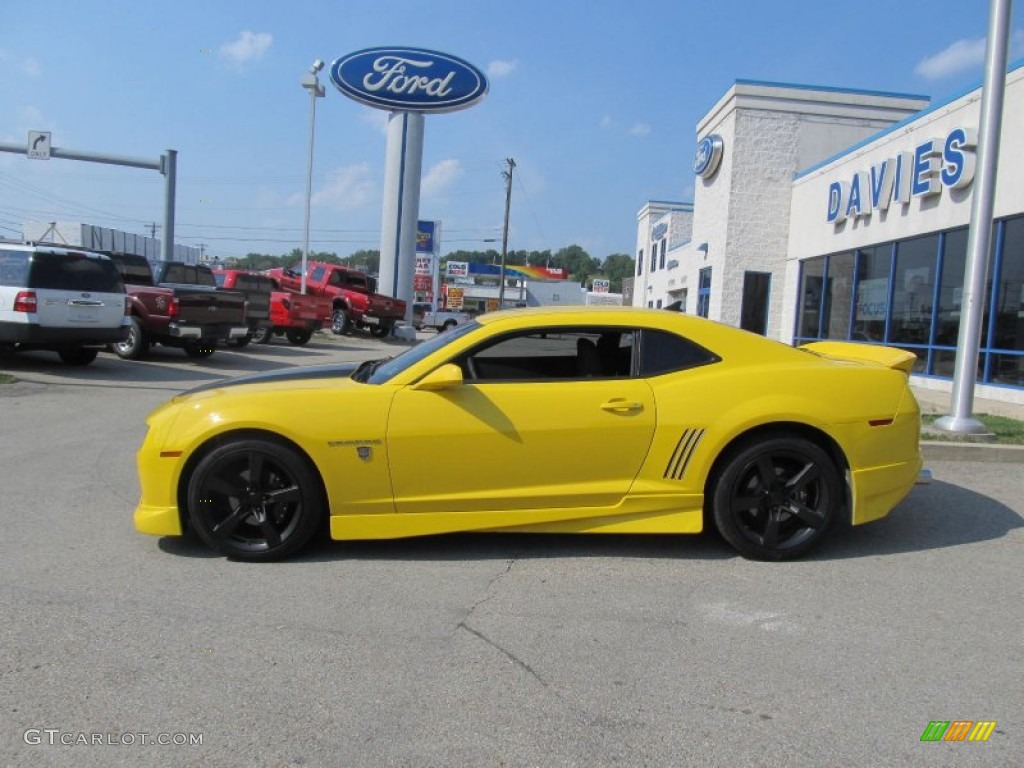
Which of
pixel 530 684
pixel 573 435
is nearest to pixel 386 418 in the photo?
pixel 573 435

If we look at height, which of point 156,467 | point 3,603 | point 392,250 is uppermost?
point 392,250

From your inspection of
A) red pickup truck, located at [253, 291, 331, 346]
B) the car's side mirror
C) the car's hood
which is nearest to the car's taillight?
red pickup truck, located at [253, 291, 331, 346]

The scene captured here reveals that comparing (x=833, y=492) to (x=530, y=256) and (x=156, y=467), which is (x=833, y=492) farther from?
(x=530, y=256)

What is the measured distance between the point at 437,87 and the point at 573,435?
923 inches

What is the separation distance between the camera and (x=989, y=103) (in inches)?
319

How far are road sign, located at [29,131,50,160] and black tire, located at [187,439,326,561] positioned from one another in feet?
86.1

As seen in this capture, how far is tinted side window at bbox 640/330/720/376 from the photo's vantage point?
4473mm

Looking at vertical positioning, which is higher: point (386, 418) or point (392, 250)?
point (392, 250)

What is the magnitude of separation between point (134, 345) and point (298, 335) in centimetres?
653

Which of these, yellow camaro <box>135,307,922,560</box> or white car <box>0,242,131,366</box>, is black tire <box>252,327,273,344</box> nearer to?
white car <box>0,242,131,366</box>

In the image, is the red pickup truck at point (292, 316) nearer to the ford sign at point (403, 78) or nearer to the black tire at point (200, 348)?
the black tire at point (200, 348)

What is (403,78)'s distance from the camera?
2511 centimetres

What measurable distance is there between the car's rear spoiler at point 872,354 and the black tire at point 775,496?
0.87 m

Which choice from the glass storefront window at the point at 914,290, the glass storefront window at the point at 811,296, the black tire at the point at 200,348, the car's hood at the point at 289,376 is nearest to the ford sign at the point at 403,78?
the glass storefront window at the point at 811,296
